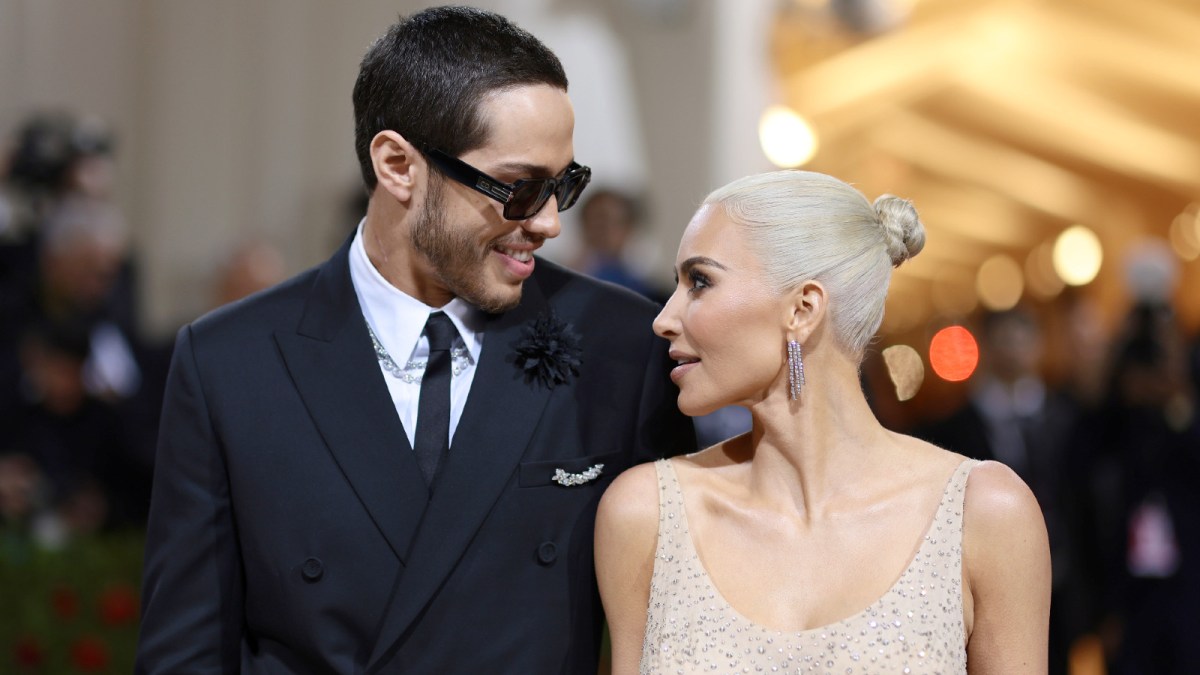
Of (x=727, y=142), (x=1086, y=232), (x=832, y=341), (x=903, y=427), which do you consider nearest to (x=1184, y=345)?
(x=903, y=427)

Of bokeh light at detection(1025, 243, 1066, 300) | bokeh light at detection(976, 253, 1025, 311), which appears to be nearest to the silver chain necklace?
bokeh light at detection(1025, 243, 1066, 300)

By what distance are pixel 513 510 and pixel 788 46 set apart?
689 cm

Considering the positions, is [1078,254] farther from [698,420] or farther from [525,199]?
[525,199]

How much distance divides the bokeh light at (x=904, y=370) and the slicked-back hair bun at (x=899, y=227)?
27 cm

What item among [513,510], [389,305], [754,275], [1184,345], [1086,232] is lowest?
[1086,232]

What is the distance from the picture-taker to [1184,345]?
6.67 metres

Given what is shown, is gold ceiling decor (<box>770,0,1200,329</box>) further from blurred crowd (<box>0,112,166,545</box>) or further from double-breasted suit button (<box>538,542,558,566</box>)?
double-breasted suit button (<box>538,542,558,566</box>)

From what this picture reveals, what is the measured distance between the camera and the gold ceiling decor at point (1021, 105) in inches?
412

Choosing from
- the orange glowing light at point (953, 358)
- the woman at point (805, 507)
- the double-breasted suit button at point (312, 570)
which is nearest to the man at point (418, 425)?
the double-breasted suit button at point (312, 570)

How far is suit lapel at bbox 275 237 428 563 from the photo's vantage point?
104 inches

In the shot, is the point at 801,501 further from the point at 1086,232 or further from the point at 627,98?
the point at 1086,232

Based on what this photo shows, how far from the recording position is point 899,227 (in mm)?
2688

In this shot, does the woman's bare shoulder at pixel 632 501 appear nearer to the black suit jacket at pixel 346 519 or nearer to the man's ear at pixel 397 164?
the black suit jacket at pixel 346 519

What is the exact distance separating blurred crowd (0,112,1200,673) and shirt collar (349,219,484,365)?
8.00 feet
